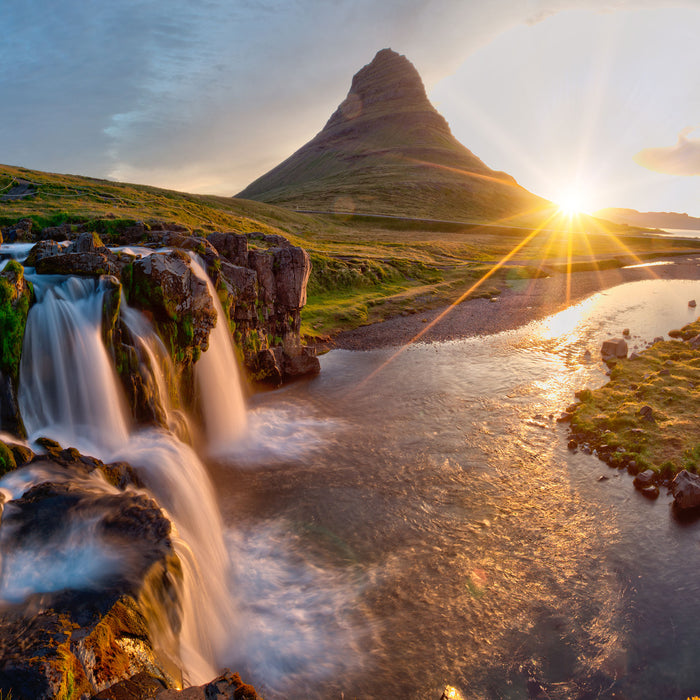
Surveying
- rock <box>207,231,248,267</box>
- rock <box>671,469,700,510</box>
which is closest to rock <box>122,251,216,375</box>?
rock <box>207,231,248,267</box>

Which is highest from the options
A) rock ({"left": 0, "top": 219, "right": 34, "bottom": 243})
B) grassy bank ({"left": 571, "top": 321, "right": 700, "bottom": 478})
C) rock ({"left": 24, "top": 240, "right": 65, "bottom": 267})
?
rock ({"left": 0, "top": 219, "right": 34, "bottom": 243})

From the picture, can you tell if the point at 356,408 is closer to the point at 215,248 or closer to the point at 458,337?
the point at 215,248

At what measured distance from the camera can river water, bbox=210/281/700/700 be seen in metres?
9.48

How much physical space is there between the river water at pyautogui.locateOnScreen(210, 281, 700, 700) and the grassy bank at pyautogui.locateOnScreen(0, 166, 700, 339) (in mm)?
17989

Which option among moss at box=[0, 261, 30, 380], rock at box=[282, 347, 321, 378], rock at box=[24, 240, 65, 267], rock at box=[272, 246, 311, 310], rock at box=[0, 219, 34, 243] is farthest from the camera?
rock at box=[282, 347, 321, 378]

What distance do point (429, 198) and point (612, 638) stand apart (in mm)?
186133

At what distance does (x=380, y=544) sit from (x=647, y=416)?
1410 centimetres

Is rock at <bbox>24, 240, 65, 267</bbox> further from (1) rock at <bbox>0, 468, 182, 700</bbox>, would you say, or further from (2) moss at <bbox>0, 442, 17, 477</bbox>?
(1) rock at <bbox>0, 468, 182, 700</bbox>

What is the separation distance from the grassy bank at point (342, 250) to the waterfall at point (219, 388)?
11601mm

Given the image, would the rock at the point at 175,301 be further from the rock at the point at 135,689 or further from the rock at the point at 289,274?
the rock at the point at 135,689

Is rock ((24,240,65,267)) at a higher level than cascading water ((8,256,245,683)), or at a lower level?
higher

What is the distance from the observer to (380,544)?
43.5ft

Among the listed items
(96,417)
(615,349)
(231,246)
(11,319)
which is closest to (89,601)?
(96,417)

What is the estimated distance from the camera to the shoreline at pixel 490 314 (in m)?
36.9
